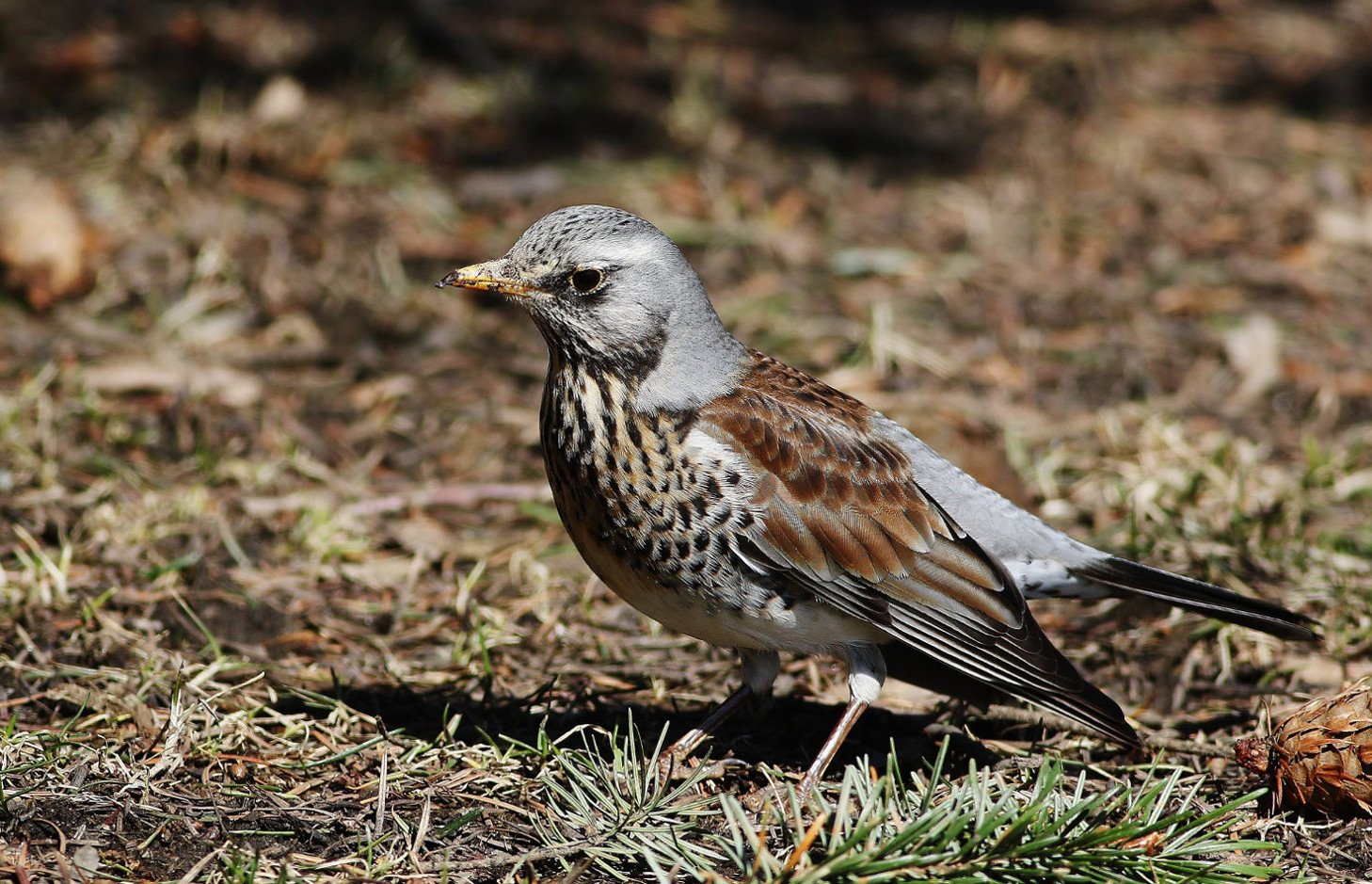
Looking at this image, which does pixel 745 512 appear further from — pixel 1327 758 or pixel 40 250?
pixel 40 250

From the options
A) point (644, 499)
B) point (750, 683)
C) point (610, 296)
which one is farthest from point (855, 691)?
point (610, 296)

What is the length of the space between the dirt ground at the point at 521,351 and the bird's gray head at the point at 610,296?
1171 mm

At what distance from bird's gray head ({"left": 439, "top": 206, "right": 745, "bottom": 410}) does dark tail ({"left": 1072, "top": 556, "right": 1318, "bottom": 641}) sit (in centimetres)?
149

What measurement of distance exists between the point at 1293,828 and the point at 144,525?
4.28 meters

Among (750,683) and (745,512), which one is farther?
(750,683)

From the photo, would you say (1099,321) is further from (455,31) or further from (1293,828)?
(455,31)

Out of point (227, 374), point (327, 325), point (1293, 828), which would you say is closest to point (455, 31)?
point (327, 325)

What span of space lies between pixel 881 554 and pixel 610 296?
1.20 metres

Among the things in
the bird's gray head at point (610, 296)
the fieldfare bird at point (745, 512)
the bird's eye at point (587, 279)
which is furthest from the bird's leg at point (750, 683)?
the bird's eye at point (587, 279)

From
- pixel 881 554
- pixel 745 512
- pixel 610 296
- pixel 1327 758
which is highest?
pixel 610 296

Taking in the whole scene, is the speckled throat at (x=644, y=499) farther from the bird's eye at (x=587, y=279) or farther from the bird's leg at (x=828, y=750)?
the bird's leg at (x=828, y=750)

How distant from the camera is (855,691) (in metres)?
4.57

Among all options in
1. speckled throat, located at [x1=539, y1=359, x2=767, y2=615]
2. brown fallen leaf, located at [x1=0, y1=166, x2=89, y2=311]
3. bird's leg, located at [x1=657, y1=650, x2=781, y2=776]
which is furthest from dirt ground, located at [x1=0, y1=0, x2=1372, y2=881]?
speckled throat, located at [x1=539, y1=359, x2=767, y2=615]

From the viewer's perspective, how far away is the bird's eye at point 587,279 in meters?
4.54
